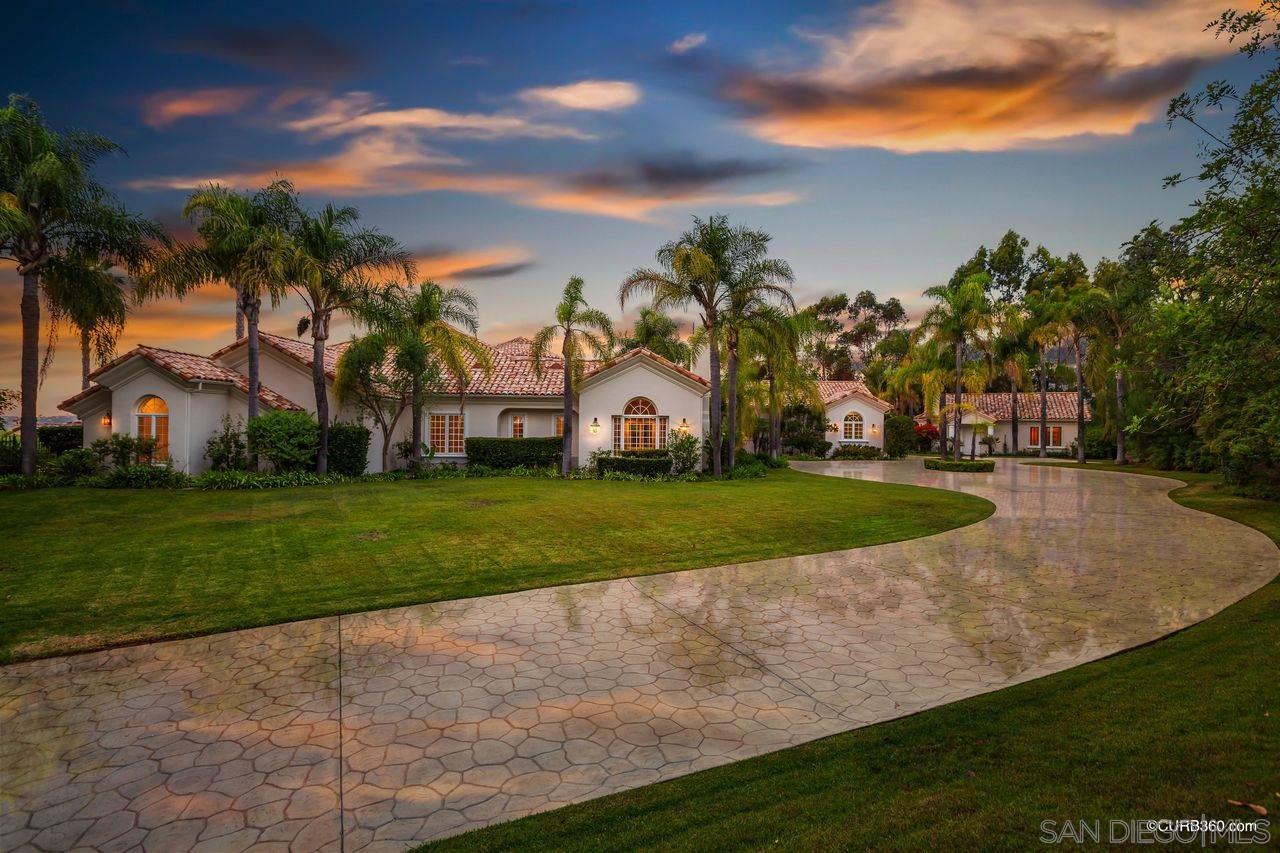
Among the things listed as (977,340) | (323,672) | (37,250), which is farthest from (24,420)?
(977,340)

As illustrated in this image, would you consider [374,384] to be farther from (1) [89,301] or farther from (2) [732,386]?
(2) [732,386]

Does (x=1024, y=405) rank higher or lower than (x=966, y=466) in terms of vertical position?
higher

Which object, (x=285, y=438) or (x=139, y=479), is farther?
(x=285, y=438)

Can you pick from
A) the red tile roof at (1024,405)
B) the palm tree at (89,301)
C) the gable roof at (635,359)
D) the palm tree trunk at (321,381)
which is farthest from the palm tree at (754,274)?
the red tile roof at (1024,405)

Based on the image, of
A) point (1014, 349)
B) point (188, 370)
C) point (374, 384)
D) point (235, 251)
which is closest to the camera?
point (235, 251)

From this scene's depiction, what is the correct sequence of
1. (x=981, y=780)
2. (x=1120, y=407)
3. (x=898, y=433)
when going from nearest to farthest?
(x=981, y=780)
(x=1120, y=407)
(x=898, y=433)

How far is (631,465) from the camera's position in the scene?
21.5m

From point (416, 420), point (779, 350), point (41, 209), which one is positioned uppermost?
point (41, 209)

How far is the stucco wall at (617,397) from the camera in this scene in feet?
A: 74.2

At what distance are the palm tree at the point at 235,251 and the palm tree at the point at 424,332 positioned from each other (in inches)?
131

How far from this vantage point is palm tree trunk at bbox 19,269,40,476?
15.8 metres

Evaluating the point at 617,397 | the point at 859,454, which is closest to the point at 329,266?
the point at 617,397

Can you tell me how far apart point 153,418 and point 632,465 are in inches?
628

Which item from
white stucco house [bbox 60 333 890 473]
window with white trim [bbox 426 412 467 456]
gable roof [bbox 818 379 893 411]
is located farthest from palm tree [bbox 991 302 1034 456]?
window with white trim [bbox 426 412 467 456]
